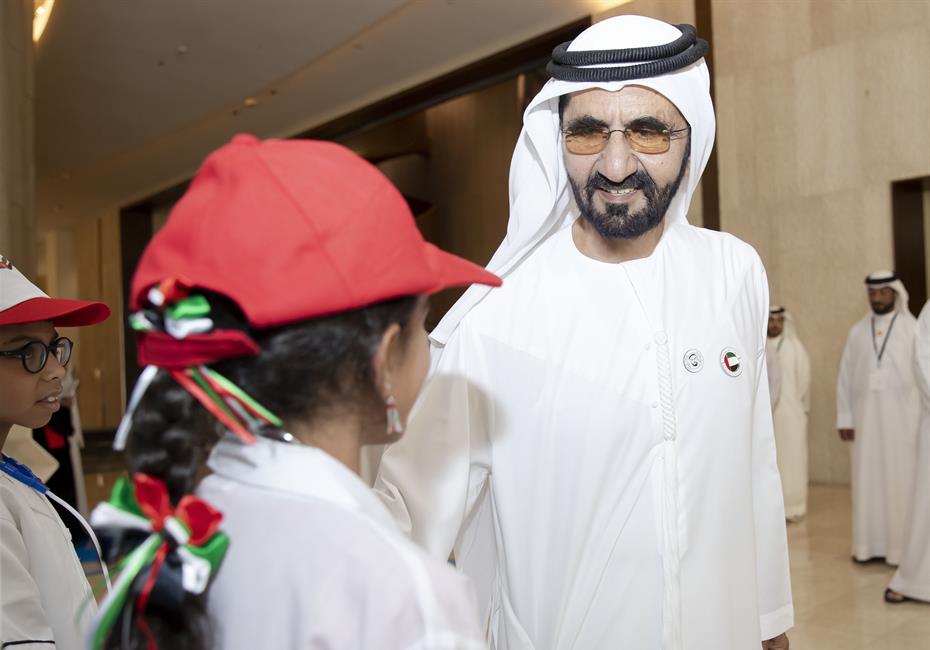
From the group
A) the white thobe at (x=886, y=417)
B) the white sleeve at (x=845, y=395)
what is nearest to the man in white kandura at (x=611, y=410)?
Result: the white thobe at (x=886, y=417)

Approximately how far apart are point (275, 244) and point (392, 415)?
266 mm

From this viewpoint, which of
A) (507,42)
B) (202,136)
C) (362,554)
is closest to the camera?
(362,554)

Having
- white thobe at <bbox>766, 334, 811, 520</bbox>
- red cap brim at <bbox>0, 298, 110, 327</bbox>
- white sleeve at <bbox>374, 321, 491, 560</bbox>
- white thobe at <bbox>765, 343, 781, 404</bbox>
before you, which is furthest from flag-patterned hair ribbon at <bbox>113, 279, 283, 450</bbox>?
white thobe at <bbox>765, 343, 781, 404</bbox>

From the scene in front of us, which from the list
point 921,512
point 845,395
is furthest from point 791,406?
point 921,512

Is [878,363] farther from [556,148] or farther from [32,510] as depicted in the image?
[32,510]

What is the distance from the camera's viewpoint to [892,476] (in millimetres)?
7324

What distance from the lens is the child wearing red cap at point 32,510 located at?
1.66 meters

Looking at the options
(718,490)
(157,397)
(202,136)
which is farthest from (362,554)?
(202,136)

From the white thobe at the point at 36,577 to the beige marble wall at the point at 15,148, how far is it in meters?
2.57

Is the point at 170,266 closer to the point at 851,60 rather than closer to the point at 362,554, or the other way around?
the point at 362,554

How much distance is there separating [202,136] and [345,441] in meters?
15.4

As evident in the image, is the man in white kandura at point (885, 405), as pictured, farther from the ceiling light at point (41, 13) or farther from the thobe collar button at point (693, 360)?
the ceiling light at point (41, 13)

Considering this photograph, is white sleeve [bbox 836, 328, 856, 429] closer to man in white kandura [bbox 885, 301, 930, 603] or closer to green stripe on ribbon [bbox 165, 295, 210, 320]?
man in white kandura [bbox 885, 301, 930, 603]

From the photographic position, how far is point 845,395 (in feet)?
25.9
